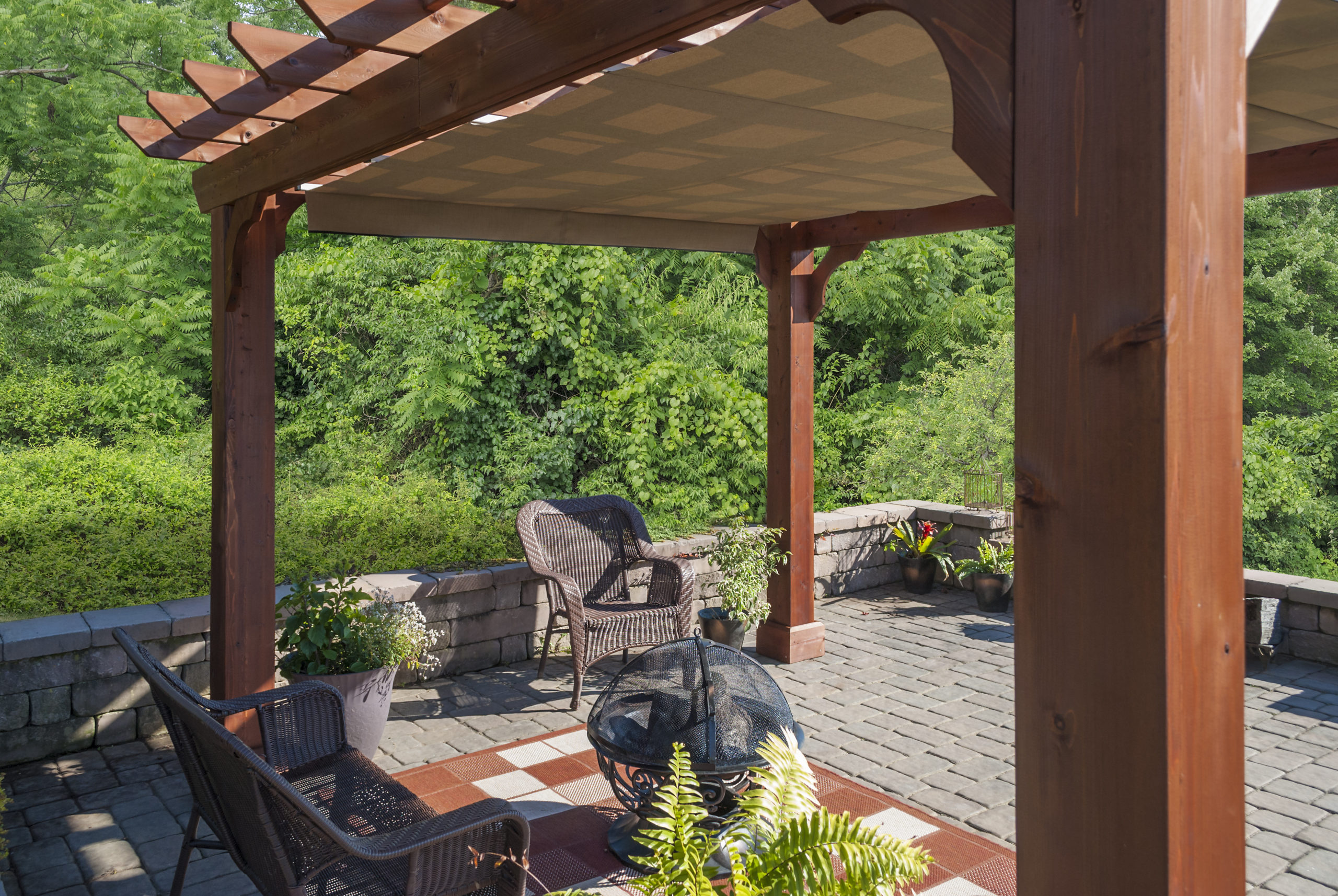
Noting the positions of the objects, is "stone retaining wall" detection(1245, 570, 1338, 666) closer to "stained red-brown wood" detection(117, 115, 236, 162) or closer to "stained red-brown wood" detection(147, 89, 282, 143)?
"stained red-brown wood" detection(147, 89, 282, 143)

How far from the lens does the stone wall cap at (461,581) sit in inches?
213

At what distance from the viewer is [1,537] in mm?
6363

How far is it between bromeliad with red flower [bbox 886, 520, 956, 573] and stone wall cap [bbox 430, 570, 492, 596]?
3.52 meters

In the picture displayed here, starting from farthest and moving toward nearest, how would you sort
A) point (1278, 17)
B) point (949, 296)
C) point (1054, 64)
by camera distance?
1. point (949, 296)
2. point (1278, 17)
3. point (1054, 64)

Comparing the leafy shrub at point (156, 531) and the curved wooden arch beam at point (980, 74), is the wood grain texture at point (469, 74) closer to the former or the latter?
the curved wooden arch beam at point (980, 74)

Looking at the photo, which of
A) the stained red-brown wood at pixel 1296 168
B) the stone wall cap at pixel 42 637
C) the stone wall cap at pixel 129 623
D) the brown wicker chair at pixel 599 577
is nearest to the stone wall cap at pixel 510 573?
the brown wicker chair at pixel 599 577

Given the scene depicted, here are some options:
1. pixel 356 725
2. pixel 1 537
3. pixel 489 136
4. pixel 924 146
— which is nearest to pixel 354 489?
pixel 1 537

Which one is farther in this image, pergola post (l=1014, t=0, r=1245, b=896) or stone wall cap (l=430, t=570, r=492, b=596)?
stone wall cap (l=430, t=570, r=492, b=596)

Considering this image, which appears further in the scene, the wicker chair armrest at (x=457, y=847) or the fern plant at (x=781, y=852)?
the wicker chair armrest at (x=457, y=847)

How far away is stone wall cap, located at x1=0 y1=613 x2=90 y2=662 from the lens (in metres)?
4.22

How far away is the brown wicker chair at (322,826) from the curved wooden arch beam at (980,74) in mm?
→ 2006

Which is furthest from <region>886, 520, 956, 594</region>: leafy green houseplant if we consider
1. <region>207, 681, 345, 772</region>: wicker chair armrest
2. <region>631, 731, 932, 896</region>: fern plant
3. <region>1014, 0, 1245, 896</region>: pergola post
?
<region>1014, 0, 1245, 896</region>: pergola post

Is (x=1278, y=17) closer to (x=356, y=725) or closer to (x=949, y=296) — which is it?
(x=356, y=725)

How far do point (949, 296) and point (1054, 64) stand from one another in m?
12.2
